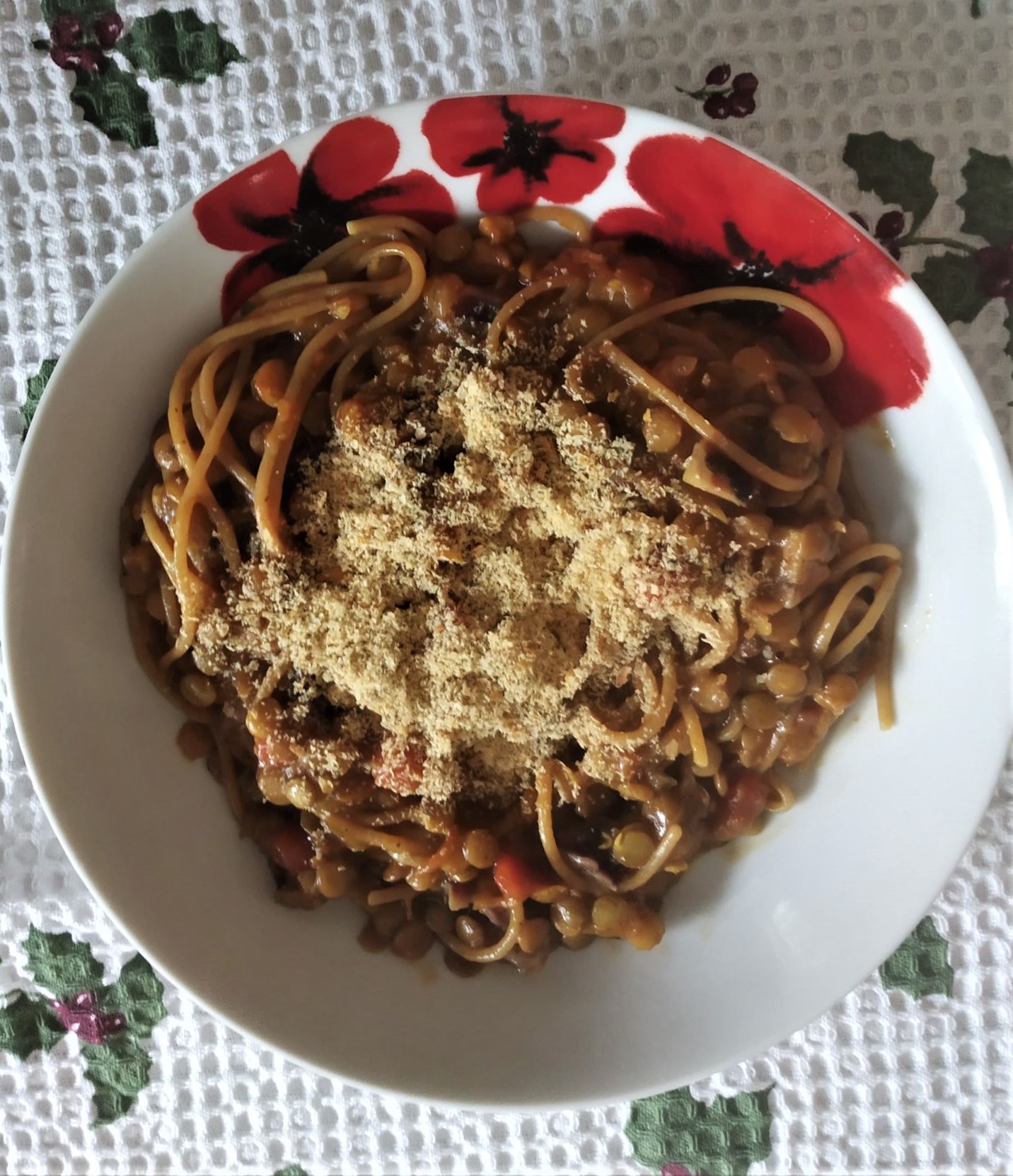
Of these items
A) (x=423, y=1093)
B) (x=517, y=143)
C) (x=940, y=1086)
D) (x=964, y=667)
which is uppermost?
(x=517, y=143)

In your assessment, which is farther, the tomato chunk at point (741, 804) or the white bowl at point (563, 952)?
the tomato chunk at point (741, 804)

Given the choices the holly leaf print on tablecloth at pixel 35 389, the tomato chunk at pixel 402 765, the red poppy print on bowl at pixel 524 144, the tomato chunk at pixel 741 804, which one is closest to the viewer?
the red poppy print on bowl at pixel 524 144

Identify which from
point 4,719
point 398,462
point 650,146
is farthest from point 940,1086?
point 4,719

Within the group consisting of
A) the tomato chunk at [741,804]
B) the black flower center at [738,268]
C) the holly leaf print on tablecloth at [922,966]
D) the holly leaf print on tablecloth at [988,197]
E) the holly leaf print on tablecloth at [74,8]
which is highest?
the holly leaf print on tablecloth at [988,197]

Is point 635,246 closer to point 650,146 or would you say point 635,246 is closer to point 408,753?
point 650,146

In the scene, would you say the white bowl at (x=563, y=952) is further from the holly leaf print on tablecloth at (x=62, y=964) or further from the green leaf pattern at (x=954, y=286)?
the holly leaf print on tablecloth at (x=62, y=964)

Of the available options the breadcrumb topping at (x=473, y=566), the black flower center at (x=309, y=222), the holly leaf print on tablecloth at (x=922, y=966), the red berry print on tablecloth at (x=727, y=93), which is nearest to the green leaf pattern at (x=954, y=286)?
the red berry print on tablecloth at (x=727, y=93)
